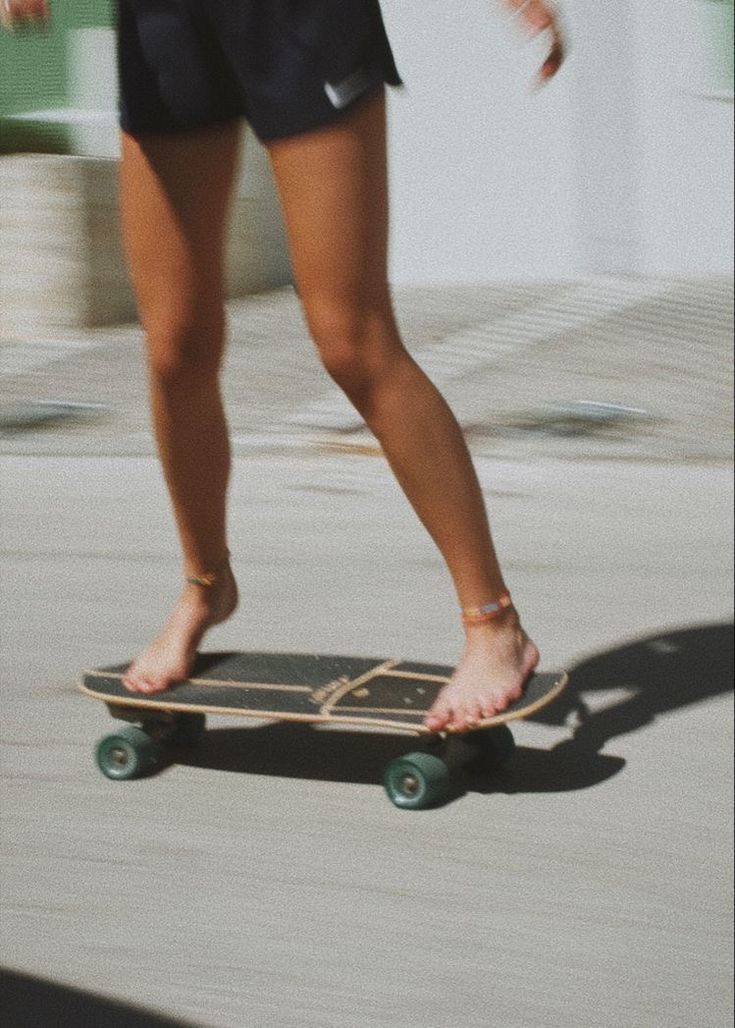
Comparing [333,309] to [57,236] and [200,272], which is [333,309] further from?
[57,236]

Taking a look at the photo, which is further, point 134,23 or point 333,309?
point 333,309

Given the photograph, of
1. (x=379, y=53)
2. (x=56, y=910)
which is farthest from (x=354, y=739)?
(x=379, y=53)

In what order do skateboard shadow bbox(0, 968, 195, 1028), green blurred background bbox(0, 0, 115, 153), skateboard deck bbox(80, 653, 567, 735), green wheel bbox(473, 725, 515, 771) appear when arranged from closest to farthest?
skateboard shadow bbox(0, 968, 195, 1028) → skateboard deck bbox(80, 653, 567, 735) → green wheel bbox(473, 725, 515, 771) → green blurred background bbox(0, 0, 115, 153)

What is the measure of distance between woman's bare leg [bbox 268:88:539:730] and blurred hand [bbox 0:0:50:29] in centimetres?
46

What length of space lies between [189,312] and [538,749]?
1198mm

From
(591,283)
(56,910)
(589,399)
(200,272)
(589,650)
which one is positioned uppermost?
(200,272)

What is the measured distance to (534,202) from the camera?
29.6 ft

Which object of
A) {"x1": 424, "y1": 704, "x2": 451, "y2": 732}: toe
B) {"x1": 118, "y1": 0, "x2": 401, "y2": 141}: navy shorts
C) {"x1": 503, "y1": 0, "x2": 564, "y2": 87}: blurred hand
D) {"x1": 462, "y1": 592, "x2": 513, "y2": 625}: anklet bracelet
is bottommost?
{"x1": 424, "y1": 704, "x2": 451, "y2": 732}: toe

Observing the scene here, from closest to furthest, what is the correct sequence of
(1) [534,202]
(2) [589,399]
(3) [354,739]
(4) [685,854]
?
1. (4) [685,854]
2. (3) [354,739]
3. (2) [589,399]
4. (1) [534,202]

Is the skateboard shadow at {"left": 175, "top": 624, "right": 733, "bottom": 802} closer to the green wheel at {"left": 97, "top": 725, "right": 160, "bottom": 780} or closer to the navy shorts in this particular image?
the green wheel at {"left": 97, "top": 725, "right": 160, "bottom": 780}

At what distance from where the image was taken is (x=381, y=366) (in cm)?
228

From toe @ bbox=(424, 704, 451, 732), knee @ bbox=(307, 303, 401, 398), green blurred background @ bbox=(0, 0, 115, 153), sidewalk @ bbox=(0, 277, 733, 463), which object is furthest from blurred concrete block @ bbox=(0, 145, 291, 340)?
knee @ bbox=(307, 303, 401, 398)

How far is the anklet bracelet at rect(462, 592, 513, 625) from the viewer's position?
2.54 metres

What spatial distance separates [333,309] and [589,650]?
1796 mm
